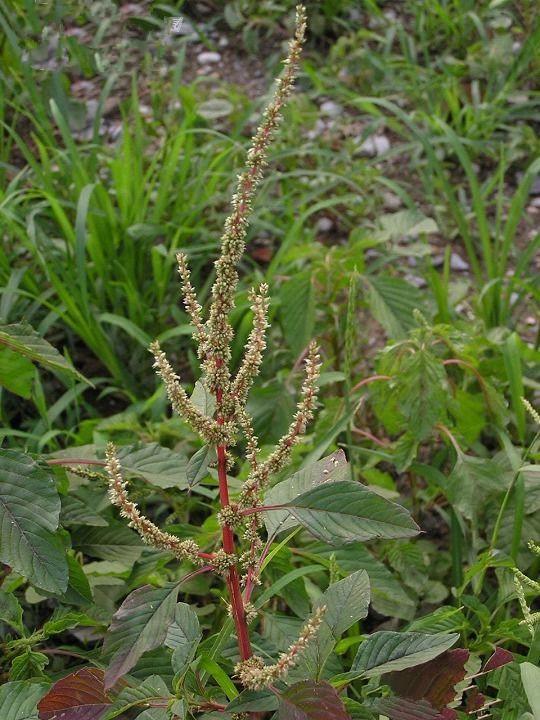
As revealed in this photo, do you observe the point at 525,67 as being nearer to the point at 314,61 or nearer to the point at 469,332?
the point at 314,61

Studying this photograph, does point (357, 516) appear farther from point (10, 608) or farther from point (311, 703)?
point (10, 608)

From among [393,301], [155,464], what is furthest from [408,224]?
[155,464]

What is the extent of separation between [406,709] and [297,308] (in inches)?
44.4

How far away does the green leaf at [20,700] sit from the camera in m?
1.21

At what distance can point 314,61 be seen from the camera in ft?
12.1

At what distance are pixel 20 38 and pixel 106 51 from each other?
1.88ft

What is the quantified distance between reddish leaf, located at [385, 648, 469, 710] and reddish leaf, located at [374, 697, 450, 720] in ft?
0.21

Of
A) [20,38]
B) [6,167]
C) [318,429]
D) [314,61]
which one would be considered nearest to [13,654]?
[318,429]

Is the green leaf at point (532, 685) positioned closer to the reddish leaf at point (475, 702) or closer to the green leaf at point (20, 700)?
the reddish leaf at point (475, 702)

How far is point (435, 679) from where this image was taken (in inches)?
49.3

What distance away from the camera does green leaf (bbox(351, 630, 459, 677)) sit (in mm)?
1137

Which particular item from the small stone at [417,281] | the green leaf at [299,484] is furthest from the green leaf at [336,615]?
the small stone at [417,281]

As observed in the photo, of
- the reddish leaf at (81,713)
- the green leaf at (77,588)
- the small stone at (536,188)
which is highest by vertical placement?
the reddish leaf at (81,713)

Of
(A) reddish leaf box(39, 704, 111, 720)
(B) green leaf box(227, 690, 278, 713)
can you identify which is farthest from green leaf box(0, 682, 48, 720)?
(B) green leaf box(227, 690, 278, 713)
